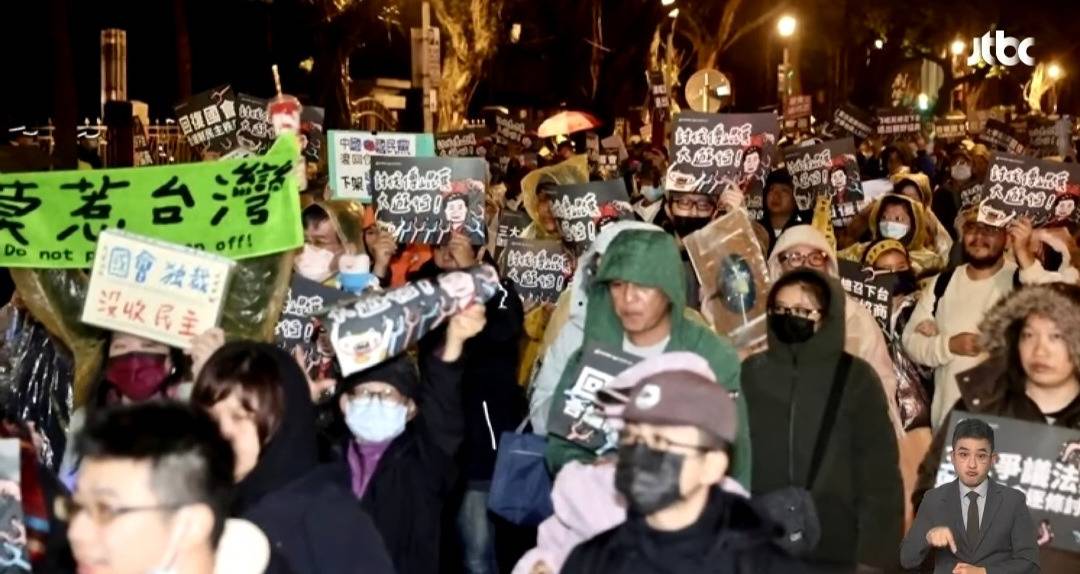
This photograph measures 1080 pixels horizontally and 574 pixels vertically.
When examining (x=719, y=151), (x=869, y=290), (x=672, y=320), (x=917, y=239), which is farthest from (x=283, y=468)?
(x=917, y=239)

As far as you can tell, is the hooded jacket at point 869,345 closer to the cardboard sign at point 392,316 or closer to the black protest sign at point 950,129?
the cardboard sign at point 392,316

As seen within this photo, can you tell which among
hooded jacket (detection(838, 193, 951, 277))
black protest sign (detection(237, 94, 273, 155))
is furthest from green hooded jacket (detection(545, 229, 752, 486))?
black protest sign (detection(237, 94, 273, 155))

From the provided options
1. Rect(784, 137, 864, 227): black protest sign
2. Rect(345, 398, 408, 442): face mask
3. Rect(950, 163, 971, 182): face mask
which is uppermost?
Rect(950, 163, 971, 182): face mask

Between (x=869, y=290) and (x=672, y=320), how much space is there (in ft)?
11.1

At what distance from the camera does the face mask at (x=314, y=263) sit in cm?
748

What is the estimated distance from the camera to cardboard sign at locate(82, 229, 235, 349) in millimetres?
5730

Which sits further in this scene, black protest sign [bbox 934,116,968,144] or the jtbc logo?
the jtbc logo

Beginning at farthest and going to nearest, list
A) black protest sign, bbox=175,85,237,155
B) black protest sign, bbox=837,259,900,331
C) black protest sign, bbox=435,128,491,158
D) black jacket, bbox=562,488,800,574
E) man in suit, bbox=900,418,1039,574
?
black protest sign, bbox=435,128,491,158 → black protest sign, bbox=175,85,237,155 → black protest sign, bbox=837,259,900,331 → man in suit, bbox=900,418,1039,574 → black jacket, bbox=562,488,800,574

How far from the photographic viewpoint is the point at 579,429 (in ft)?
16.4

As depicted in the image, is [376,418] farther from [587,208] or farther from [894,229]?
[894,229]

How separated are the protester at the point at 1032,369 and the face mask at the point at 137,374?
2766mm

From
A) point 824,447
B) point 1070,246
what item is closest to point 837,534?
point 824,447

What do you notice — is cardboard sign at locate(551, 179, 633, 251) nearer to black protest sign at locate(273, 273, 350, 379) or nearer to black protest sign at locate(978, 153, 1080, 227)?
black protest sign at locate(978, 153, 1080, 227)

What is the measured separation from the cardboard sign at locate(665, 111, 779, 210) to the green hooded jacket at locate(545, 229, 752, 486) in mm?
4080
